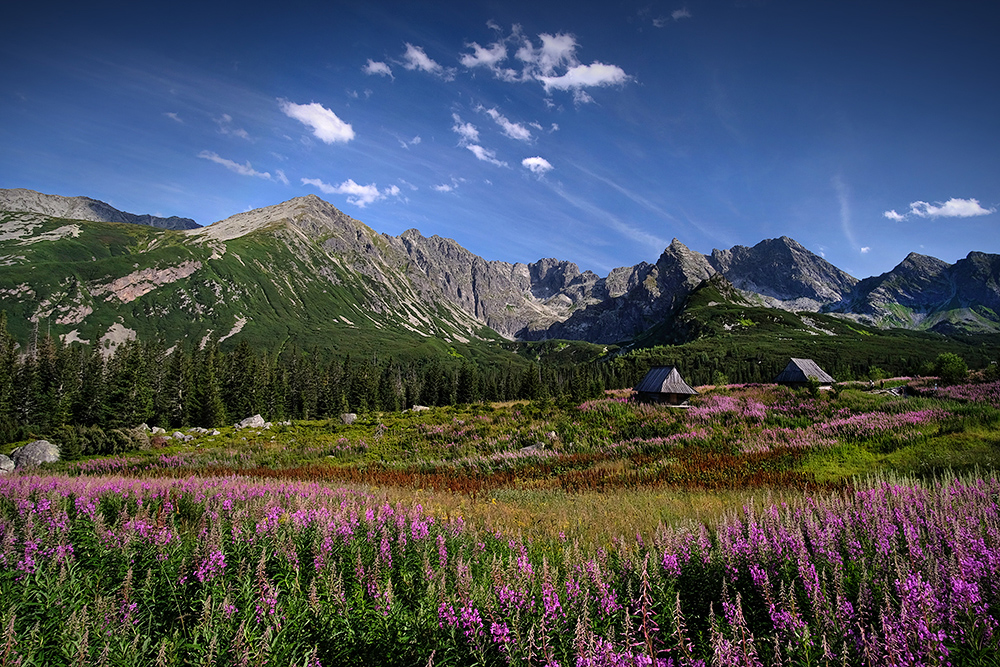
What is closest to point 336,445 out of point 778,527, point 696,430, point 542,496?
point 542,496

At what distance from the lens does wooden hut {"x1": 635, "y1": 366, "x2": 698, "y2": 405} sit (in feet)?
96.5

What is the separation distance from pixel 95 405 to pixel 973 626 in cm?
7402

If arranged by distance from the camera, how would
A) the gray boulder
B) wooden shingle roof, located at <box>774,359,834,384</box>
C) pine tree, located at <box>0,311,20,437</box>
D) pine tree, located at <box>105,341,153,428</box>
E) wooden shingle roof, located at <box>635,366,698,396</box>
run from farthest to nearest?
1. pine tree, located at <box>0,311,20,437</box>
2. pine tree, located at <box>105,341,153,428</box>
3. wooden shingle roof, located at <box>774,359,834,384</box>
4. the gray boulder
5. wooden shingle roof, located at <box>635,366,698,396</box>

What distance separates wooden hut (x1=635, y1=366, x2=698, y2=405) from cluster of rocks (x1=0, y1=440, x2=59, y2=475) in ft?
109

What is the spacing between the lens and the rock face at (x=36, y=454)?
2152 cm

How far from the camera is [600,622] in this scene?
12.6 ft

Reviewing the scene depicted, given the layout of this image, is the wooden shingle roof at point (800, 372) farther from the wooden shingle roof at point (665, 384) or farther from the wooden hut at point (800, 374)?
the wooden shingle roof at point (665, 384)

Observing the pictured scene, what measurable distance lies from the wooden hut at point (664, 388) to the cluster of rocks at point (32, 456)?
33.2 meters

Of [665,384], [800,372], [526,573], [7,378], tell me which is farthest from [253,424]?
[7,378]

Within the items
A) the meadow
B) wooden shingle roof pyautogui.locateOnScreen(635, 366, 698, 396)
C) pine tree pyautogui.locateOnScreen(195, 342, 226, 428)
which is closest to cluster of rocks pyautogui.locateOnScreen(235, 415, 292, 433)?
the meadow

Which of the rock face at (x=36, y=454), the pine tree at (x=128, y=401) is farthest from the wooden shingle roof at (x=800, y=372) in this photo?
the pine tree at (x=128, y=401)

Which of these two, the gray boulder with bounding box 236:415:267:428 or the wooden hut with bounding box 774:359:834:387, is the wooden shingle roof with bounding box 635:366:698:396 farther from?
the gray boulder with bounding box 236:415:267:428

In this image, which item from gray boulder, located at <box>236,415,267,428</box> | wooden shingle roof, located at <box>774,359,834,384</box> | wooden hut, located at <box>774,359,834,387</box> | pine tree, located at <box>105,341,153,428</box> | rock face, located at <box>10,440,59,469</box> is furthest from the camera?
pine tree, located at <box>105,341,153,428</box>

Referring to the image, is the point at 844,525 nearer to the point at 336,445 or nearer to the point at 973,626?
the point at 973,626
